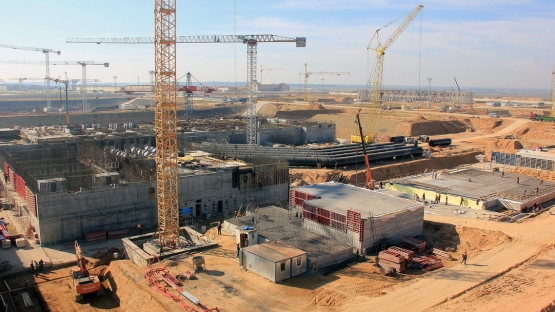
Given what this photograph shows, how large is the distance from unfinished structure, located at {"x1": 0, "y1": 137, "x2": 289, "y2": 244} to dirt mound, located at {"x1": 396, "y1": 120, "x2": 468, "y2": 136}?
47962 millimetres

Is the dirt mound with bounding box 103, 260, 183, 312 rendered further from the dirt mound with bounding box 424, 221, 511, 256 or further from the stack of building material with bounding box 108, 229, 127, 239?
the dirt mound with bounding box 424, 221, 511, 256

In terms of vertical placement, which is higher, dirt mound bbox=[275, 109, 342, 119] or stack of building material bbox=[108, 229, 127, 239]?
dirt mound bbox=[275, 109, 342, 119]

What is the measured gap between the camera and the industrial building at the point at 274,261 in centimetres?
1920

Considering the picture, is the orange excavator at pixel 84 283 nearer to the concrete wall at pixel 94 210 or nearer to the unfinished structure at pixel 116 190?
the concrete wall at pixel 94 210

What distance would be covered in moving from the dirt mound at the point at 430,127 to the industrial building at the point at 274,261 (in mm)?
60124

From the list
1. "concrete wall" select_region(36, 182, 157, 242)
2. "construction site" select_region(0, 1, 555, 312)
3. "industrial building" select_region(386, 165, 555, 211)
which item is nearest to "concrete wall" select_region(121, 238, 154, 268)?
"construction site" select_region(0, 1, 555, 312)

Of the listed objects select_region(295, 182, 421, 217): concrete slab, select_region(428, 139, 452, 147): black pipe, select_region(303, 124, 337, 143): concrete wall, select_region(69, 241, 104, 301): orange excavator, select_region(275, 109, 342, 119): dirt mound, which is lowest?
select_region(69, 241, 104, 301): orange excavator

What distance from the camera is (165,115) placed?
23.7m

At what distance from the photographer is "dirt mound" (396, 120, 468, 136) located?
254ft

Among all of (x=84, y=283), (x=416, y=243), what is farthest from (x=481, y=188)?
(x=84, y=283)

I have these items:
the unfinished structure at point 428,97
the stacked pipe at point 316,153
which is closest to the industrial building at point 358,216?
the stacked pipe at point 316,153

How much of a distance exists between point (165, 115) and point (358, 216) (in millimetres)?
11116

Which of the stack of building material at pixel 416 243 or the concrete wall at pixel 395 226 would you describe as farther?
the stack of building material at pixel 416 243

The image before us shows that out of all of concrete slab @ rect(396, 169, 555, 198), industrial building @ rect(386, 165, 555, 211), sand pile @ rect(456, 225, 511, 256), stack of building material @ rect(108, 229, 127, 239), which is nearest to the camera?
sand pile @ rect(456, 225, 511, 256)
